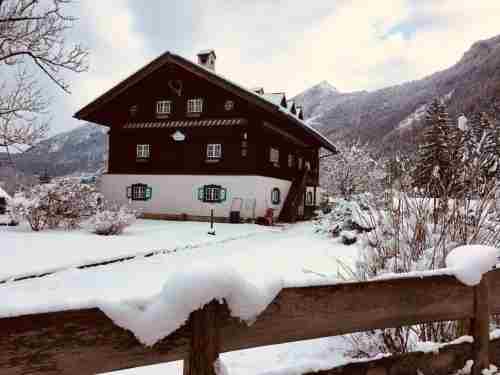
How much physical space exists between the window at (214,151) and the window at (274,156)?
293 centimetres

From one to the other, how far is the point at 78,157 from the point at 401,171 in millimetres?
165995

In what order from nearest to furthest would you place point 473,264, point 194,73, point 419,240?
1. point 473,264
2. point 419,240
3. point 194,73

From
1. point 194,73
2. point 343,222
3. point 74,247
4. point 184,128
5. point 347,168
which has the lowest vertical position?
point 74,247

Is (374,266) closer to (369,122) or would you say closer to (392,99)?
(369,122)

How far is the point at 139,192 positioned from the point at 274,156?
25.5 feet

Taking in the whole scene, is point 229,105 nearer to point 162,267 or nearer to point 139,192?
point 139,192

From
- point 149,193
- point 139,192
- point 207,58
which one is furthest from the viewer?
point 207,58

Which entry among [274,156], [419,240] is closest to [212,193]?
[274,156]

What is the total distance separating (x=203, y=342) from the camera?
158 cm

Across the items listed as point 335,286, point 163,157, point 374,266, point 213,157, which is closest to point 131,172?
point 163,157

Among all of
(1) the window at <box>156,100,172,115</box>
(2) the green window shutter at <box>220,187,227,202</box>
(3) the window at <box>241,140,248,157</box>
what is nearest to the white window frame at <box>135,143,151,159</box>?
(1) the window at <box>156,100,172,115</box>

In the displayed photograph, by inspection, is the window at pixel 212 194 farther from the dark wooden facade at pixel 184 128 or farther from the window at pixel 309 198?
the window at pixel 309 198

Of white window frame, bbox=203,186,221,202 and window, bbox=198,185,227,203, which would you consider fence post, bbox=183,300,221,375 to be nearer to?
window, bbox=198,185,227,203

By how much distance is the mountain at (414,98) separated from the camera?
88.3 metres
